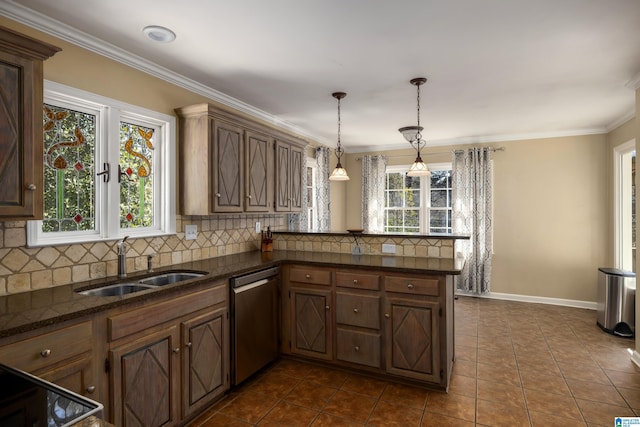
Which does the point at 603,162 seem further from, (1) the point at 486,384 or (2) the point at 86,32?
(2) the point at 86,32

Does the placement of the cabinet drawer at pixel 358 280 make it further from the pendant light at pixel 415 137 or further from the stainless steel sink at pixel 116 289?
the stainless steel sink at pixel 116 289

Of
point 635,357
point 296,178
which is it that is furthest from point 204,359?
point 635,357

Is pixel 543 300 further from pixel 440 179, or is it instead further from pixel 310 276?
pixel 310 276

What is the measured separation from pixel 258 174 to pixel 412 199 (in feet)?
11.2

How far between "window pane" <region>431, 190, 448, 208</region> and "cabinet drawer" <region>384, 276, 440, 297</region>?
352 cm

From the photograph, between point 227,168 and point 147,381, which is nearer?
point 147,381

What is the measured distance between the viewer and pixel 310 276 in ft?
10.2

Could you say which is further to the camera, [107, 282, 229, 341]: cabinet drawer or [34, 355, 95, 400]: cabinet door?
[107, 282, 229, 341]: cabinet drawer

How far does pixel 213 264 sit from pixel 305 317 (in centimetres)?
93

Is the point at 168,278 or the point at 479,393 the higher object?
the point at 168,278

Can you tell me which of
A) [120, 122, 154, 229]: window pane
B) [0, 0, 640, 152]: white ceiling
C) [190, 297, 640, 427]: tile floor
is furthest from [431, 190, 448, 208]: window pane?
[120, 122, 154, 229]: window pane

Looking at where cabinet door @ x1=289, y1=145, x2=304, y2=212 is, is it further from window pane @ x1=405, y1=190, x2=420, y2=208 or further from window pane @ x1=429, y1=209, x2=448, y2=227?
window pane @ x1=429, y1=209, x2=448, y2=227

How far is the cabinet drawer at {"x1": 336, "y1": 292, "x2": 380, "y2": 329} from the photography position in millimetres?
2859

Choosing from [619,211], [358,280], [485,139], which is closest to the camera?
[358,280]
